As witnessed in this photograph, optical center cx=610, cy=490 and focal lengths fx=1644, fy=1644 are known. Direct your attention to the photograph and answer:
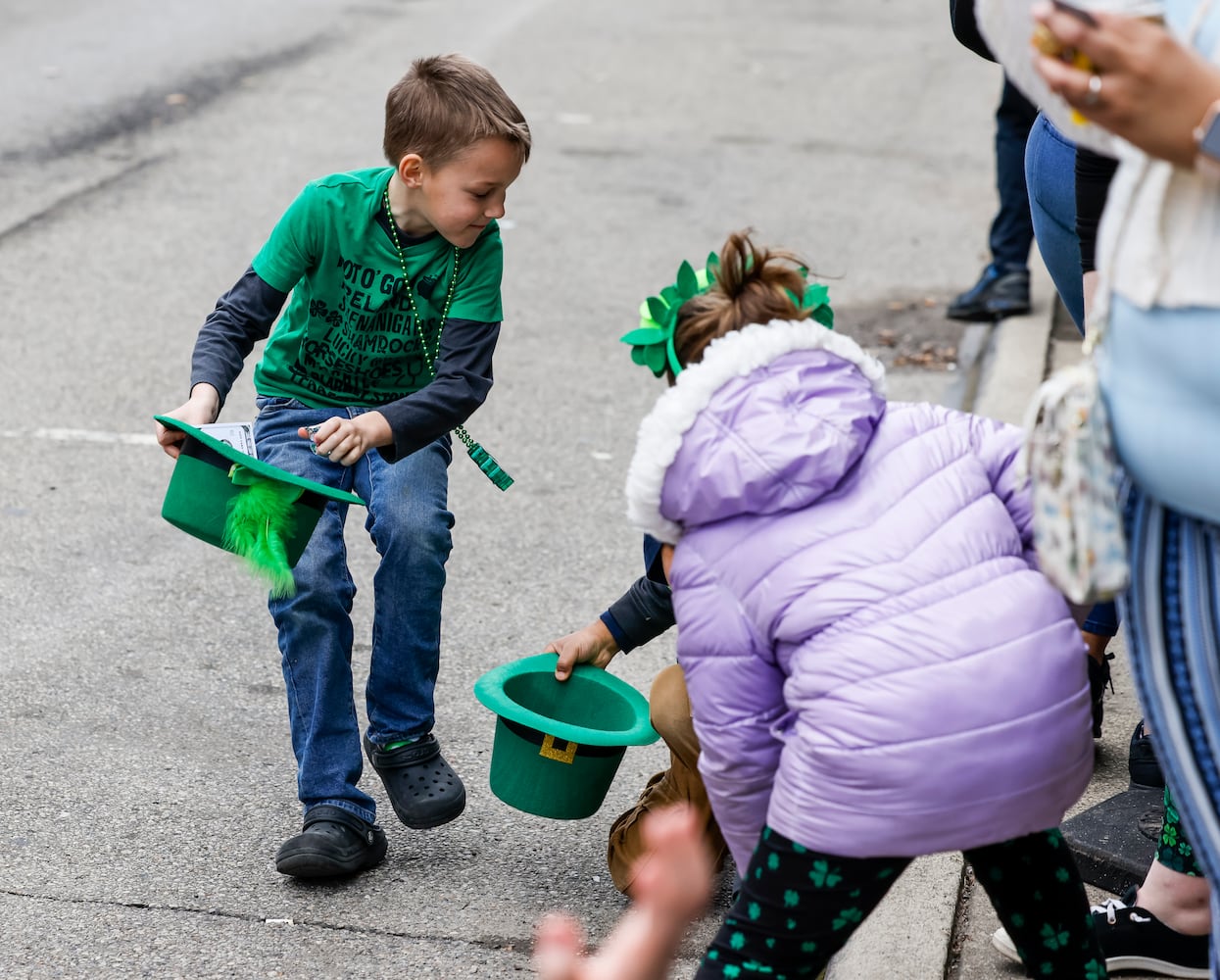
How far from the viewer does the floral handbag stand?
6.01 ft

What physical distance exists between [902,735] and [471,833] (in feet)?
5.04

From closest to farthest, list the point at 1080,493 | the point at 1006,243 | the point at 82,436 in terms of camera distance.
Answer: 1. the point at 1080,493
2. the point at 82,436
3. the point at 1006,243

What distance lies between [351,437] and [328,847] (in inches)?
30.9

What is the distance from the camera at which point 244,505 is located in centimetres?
292

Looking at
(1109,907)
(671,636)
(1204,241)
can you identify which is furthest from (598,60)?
(1204,241)

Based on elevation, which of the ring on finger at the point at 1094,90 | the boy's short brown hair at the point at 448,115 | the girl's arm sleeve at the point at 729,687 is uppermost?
the ring on finger at the point at 1094,90

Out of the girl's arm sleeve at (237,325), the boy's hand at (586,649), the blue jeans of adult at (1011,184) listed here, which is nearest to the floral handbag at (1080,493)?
the boy's hand at (586,649)

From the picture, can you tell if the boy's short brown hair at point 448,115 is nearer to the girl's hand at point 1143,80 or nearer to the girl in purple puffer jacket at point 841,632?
the girl in purple puffer jacket at point 841,632

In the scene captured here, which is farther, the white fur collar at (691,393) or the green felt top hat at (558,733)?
the green felt top hat at (558,733)

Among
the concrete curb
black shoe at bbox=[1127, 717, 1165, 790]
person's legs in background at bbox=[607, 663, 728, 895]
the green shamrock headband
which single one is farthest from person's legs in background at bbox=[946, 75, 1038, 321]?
the green shamrock headband

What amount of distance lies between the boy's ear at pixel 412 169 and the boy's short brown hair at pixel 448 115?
0.5 inches

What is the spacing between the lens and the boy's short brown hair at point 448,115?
3.17m

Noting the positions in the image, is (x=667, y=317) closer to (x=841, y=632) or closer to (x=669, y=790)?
(x=841, y=632)

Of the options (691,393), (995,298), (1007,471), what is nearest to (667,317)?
(691,393)
